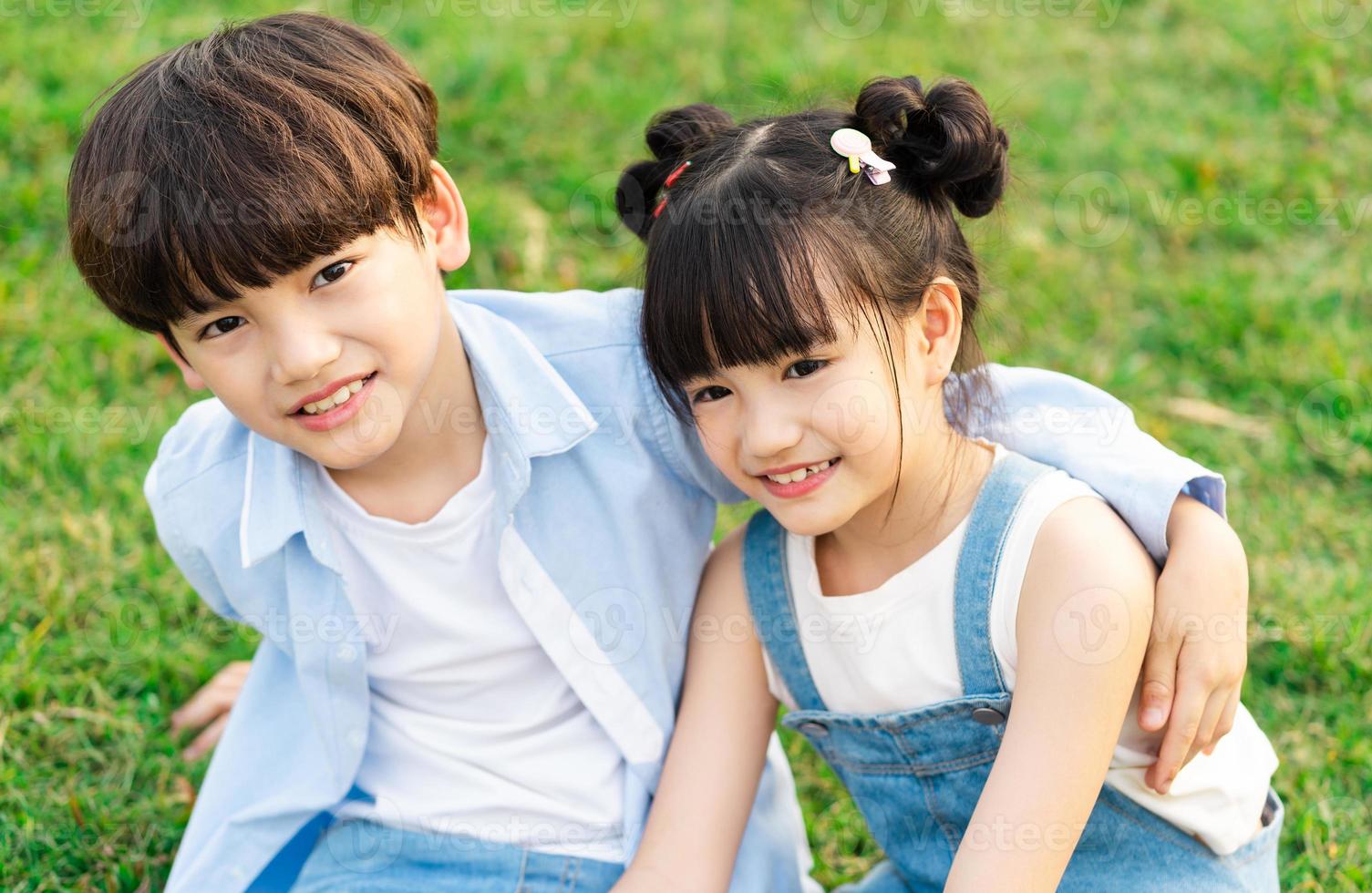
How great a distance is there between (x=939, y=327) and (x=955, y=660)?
0.43 meters

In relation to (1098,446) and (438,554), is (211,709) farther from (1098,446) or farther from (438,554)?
(1098,446)

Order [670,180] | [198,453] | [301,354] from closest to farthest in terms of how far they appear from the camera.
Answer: [301,354] < [670,180] < [198,453]

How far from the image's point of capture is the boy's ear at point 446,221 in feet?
6.48

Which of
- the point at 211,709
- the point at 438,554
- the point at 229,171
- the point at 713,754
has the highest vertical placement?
the point at 229,171

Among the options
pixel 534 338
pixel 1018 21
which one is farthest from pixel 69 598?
pixel 1018 21

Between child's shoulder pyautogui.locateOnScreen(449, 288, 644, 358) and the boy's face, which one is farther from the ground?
the boy's face

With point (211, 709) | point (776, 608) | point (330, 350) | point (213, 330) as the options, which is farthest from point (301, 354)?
point (211, 709)

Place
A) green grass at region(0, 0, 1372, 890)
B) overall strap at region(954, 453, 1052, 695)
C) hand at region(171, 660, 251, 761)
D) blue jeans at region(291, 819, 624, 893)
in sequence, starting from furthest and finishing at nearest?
1. hand at region(171, 660, 251, 761)
2. green grass at region(0, 0, 1372, 890)
3. blue jeans at region(291, 819, 624, 893)
4. overall strap at region(954, 453, 1052, 695)

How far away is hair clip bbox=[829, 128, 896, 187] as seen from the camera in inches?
67.4

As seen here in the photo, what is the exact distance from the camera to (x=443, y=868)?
1.98 metres

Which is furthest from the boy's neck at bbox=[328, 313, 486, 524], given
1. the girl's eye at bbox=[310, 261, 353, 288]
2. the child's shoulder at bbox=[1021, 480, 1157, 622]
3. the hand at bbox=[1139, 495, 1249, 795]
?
the hand at bbox=[1139, 495, 1249, 795]

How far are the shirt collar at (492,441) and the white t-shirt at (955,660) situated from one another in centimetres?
44

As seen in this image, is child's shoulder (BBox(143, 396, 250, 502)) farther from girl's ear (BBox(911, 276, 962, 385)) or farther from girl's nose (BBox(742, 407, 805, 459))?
girl's ear (BBox(911, 276, 962, 385))

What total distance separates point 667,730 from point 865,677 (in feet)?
1.14
